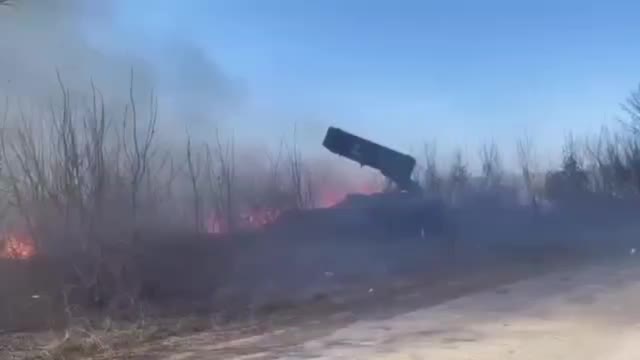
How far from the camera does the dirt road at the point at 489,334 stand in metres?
9.12

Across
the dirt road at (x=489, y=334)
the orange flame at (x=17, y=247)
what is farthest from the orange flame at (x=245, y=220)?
the dirt road at (x=489, y=334)

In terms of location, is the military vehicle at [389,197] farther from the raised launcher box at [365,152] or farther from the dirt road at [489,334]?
the dirt road at [489,334]

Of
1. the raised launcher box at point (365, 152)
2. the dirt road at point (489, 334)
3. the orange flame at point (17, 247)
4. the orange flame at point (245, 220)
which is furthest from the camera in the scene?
the orange flame at point (245, 220)

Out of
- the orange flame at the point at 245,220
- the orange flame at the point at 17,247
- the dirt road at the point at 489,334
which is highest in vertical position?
the orange flame at the point at 245,220

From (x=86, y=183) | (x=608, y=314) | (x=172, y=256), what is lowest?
(x=608, y=314)

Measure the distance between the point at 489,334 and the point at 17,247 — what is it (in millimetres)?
14695

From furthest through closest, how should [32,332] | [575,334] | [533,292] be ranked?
[533,292] → [32,332] → [575,334]

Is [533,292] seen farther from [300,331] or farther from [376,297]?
[300,331]

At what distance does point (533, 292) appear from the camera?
1520 centimetres

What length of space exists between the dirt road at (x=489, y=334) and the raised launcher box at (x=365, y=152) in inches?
402

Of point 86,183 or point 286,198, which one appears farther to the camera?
point 286,198

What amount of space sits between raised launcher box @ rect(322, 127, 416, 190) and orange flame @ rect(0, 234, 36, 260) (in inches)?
354

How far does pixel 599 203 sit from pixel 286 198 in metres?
14.4

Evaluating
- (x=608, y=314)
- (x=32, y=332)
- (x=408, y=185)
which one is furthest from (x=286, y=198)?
(x=608, y=314)
